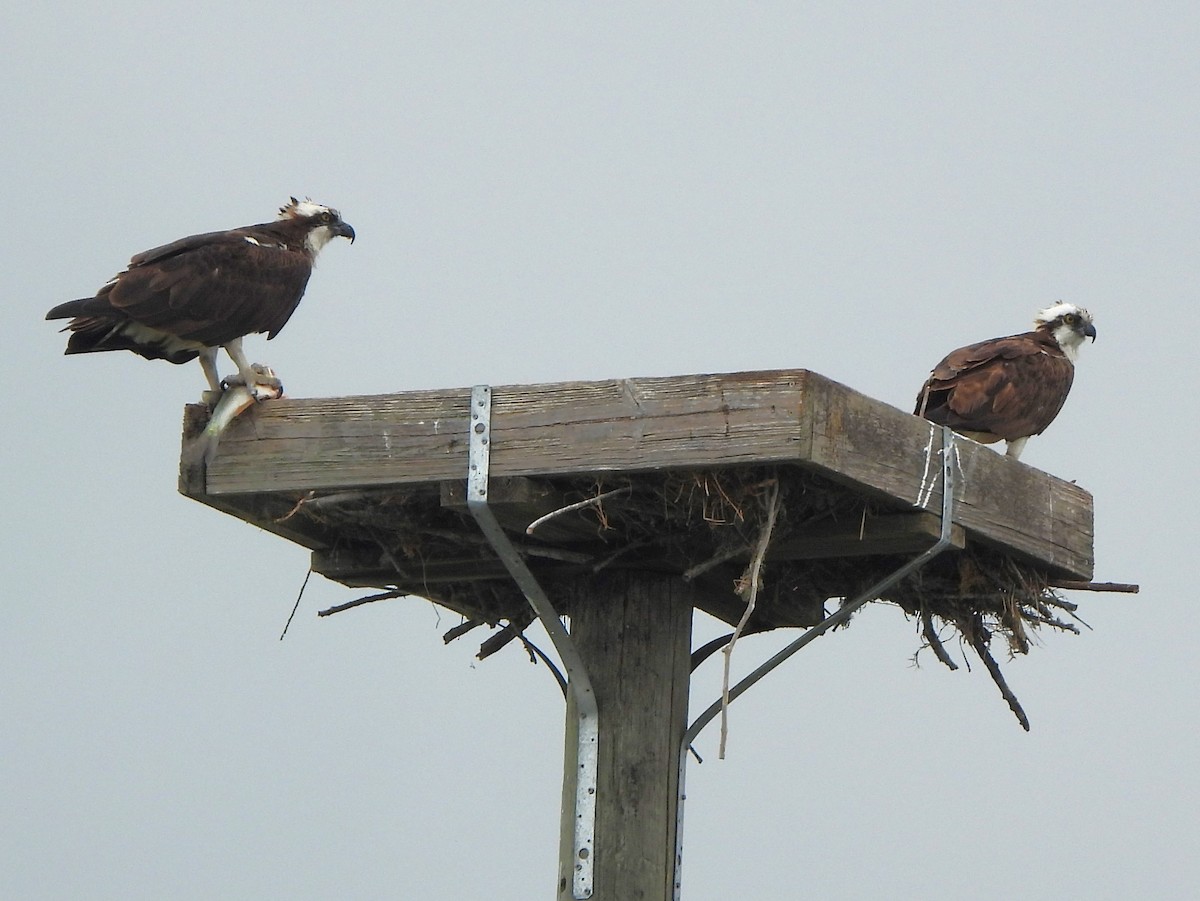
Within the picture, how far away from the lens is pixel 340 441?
5496mm

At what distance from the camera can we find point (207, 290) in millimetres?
6797

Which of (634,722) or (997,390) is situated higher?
(997,390)

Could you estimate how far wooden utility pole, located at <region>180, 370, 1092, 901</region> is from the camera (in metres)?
5.09

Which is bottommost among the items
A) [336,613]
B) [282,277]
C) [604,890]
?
[604,890]

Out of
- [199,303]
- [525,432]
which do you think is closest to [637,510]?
[525,432]

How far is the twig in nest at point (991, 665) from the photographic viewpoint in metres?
6.36

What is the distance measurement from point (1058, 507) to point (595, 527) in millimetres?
1735

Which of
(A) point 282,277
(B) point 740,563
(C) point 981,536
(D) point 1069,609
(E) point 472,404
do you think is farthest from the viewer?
(A) point 282,277

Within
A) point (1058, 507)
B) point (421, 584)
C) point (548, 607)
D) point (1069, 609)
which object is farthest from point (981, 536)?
point (421, 584)

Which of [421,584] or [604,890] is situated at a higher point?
[421,584]

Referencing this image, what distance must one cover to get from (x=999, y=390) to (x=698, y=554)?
2.64 metres

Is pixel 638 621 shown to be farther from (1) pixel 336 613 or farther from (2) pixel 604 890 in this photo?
(1) pixel 336 613

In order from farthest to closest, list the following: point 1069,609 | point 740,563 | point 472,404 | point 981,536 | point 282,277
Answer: point 282,277
point 1069,609
point 740,563
point 981,536
point 472,404

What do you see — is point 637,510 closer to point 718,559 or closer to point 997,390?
point 718,559
